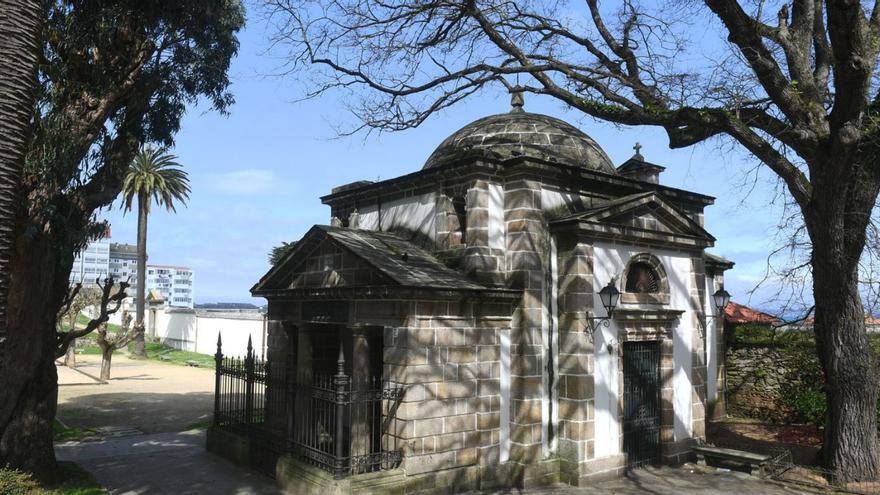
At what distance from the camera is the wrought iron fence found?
915 centimetres

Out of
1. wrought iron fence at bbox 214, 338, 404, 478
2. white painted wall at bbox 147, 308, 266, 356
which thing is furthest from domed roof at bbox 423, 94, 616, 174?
white painted wall at bbox 147, 308, 266, 356

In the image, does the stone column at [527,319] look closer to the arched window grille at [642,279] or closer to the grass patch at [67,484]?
the arched window grille at [642,279]

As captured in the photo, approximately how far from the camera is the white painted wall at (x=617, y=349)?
10.6 meters

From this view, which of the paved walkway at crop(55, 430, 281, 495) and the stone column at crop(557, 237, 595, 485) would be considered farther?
the stone column at crop(557, 237, 595, 485)

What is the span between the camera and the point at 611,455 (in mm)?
10711

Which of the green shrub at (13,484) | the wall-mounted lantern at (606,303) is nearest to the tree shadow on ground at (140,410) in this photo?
the green shrub at (13,484)

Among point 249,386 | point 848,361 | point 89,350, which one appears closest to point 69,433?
point 249,386

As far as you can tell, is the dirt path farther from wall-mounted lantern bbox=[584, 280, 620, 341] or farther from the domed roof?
wall-mounted lantern bbox=[584, 280, 620, 341]

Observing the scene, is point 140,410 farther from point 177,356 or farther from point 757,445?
point 177,356

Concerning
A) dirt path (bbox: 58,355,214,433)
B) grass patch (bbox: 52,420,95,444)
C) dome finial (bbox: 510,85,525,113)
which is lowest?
dirt path (bbox: 58,355,214,433)

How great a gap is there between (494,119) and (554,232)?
3.92 meters

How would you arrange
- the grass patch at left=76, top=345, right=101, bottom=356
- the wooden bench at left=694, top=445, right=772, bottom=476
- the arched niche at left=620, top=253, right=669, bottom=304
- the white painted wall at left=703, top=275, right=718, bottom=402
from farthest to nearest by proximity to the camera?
the grass patch at left=76, top=345, right=101, bottom=356, the white painted wall at left=703, top=275, right=718, bottom=402, the arched niche at left=620, top=253, right=669, bottom=304, the wooden bench at left=694, top=445, right=772, bottom=476

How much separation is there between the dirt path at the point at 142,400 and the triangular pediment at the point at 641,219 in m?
11.3

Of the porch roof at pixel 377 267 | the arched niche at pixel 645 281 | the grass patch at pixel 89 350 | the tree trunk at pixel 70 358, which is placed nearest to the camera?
the porch roof at pixel 377 267
